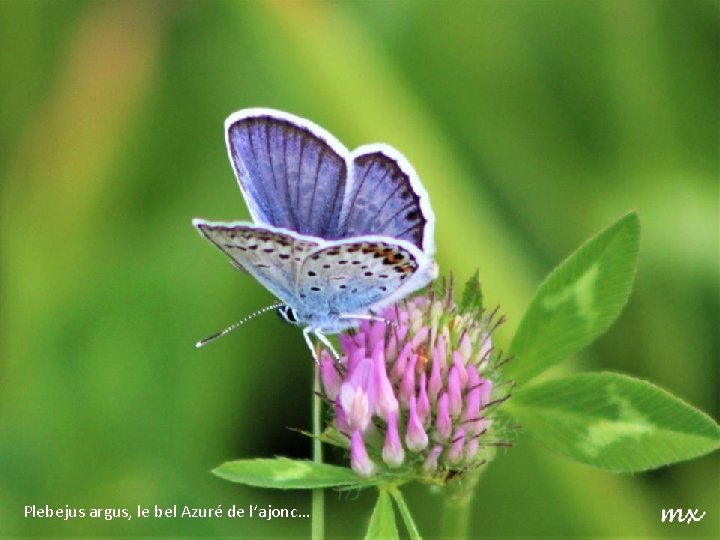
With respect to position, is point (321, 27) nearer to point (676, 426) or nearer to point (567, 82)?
point (567, 82)

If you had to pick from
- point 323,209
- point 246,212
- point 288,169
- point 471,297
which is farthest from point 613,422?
point 246,212

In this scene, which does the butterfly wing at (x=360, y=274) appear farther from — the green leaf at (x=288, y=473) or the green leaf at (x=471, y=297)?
the green leaf at (x=288, y=473)

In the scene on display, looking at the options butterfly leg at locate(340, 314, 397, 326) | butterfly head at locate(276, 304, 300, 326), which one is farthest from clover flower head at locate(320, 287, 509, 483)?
butterfly head at locate(276, 304, 300, 326)

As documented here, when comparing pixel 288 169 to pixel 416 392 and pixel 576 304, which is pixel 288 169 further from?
pixel 576 304

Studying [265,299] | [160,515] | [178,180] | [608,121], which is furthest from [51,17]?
[608,121]

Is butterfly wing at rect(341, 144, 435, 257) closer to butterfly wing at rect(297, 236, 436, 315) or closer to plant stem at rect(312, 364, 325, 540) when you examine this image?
butterfly wing at rect(297, 236, 436, 315)

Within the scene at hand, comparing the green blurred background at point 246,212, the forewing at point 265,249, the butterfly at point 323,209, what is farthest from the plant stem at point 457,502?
the green blurred background at point 246,212

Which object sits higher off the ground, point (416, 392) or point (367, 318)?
point (367, 318)
